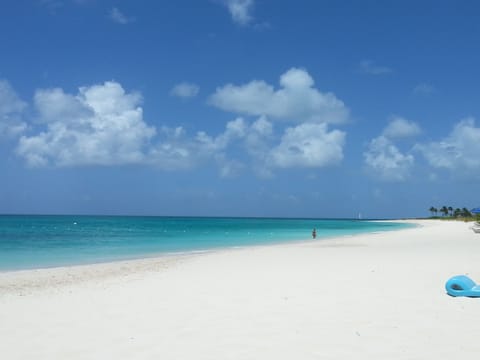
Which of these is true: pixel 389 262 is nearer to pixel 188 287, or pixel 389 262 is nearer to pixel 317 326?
pixel 188 287

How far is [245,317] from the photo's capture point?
749cm

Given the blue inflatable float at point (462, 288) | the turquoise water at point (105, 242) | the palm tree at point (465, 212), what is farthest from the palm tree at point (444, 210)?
the blue inflatable float at point (462, 288)

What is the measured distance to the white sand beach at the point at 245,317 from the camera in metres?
5.76

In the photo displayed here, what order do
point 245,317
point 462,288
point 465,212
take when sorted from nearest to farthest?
point 245,317, point 462,288, point 465,212

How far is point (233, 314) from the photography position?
25.3 ft

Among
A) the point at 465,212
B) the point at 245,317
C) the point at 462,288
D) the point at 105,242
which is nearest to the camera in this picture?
the point at 245,317

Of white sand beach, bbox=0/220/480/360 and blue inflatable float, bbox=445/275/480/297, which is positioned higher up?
blue inflatable float, bbox=445/275/480/297

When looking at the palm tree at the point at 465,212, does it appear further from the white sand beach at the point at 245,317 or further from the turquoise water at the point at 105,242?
the white sand beach at the point at 245,317

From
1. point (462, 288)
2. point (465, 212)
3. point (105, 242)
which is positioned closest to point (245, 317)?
point (462, 288)

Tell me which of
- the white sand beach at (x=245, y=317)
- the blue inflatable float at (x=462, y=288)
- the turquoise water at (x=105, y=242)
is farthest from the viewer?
the turquoise water at (x=105, y=242)

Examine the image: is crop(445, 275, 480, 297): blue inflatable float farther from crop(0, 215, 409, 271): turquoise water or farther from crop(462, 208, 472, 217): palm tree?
crop(462, 208, 472, 217): palm tree

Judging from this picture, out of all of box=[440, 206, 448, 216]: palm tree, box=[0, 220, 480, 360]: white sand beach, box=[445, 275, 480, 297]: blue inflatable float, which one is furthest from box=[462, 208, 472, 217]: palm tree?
box=[445, 275, 480, 297]: blue inflatable float

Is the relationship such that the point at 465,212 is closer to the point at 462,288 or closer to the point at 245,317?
the point at 462,288

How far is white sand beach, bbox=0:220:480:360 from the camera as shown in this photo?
18.9 feet
